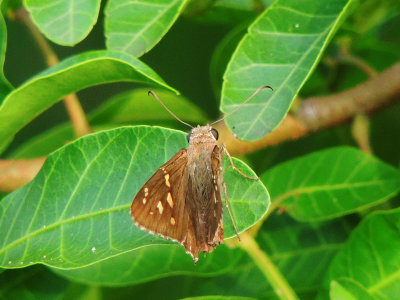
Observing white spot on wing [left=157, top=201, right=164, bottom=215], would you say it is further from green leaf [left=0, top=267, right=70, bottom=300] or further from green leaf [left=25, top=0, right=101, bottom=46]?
green leaf [left=25, top=0, right=101, bottom=46]

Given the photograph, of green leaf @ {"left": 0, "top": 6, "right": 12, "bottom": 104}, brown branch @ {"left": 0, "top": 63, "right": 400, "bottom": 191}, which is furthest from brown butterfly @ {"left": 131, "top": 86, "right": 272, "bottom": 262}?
green leaf @ {"left": 0, "top": 6, "right": 12, "bottom": 104}

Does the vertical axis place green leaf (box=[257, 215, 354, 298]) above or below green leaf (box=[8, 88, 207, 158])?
below

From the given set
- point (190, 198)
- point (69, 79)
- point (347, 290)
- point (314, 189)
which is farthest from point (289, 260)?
point (69, 79)

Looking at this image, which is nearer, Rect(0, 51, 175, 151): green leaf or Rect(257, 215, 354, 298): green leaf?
Rect(0, 51, 175, 151): green leaf

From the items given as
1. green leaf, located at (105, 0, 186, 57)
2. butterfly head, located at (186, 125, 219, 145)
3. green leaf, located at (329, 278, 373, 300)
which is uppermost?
green leaf, located at (105, 0, 186, 57)

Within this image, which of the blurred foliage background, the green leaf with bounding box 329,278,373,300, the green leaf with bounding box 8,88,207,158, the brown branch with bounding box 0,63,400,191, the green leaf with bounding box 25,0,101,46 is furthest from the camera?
the green leaf with bounding box 8,88,207,158

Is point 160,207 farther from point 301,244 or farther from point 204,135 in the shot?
point 301,244

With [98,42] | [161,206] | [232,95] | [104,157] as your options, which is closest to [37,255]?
[104,157]
